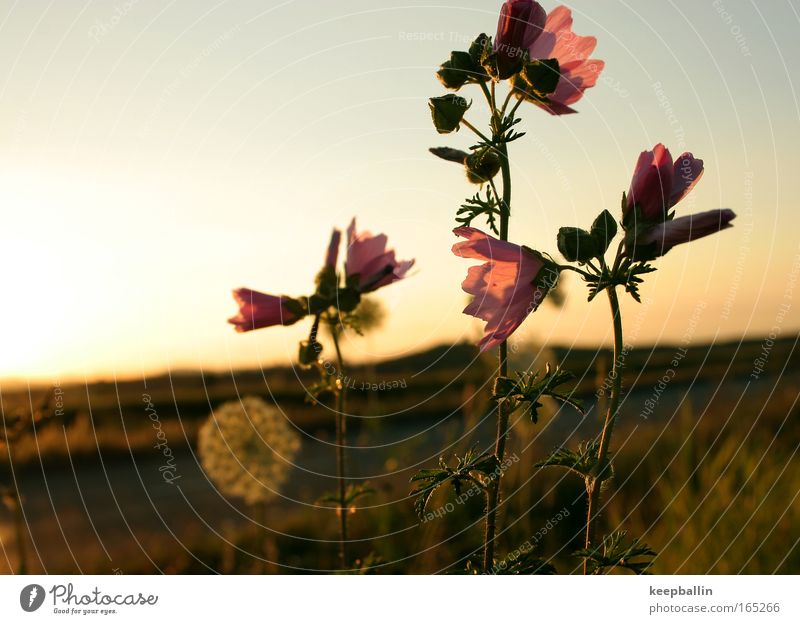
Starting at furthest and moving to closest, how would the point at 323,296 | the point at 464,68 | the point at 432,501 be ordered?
1. the point at 432,501
2. the point at 323,296
3. the point at 464,68

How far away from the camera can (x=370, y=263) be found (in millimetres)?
2352

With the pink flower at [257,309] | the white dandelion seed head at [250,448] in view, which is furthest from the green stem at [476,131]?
the white dandelion seed head at [250,448]

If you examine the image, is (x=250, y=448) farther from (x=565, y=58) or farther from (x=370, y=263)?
(x=565, y=58)

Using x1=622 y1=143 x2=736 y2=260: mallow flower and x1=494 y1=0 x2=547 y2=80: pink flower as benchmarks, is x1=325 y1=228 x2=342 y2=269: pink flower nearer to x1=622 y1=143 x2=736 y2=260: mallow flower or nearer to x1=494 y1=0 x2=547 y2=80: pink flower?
x1=494 y1=0 x2=547 y2=80: pink flower

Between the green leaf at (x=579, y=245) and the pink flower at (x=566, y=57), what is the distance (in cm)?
39

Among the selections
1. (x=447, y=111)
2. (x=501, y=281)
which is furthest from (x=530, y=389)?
(x=447, y=111)

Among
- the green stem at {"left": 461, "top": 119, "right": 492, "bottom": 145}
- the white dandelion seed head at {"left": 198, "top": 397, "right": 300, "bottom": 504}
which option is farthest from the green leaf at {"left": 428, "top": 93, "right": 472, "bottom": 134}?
the white dandelion seed head at {"left": 198, "top": 397, "right": 300, "bottom": 504}

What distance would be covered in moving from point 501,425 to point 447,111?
68cm

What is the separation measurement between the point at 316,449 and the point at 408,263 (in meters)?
9.09

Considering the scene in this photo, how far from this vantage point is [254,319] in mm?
2322

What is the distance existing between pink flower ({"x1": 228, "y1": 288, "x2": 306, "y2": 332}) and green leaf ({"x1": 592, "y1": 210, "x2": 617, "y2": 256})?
0.95 m

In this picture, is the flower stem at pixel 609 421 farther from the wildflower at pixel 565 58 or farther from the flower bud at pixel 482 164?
the wildflower at pixel 565 58

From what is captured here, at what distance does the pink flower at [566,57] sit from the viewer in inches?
75.9
